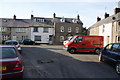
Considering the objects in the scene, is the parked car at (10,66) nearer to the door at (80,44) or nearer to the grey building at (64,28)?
the door at (80,44)

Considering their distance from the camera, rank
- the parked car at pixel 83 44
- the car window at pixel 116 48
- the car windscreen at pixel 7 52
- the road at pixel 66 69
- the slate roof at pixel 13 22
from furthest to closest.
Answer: the slate roof at pixel 13 22 < the parked car at pixel 83 44 < the car window at pixel 116 48 < the road at pixel 66 69 < the car windscreen at pixel 7 52

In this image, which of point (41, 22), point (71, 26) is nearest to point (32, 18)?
point (41, 22)

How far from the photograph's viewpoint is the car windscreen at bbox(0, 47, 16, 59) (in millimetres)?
4613

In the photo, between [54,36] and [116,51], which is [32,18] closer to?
[54,36]

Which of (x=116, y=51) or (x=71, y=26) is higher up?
(x=71, y=26)

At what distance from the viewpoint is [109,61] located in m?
7.51

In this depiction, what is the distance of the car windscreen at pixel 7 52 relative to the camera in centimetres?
461

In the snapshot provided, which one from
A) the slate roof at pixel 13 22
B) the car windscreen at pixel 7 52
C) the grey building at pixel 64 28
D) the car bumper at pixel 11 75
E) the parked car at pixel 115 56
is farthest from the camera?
the slate roof at pixel 13 22

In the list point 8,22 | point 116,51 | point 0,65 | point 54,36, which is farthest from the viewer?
point 8,22

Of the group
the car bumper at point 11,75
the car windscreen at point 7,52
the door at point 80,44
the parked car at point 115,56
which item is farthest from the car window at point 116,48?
the door at point 80,44

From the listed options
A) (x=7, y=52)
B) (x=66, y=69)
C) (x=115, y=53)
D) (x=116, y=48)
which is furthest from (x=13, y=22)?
(x=115, y=53)

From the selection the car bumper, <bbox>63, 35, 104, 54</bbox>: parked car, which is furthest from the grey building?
the car bumper

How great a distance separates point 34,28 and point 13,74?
29867 mm

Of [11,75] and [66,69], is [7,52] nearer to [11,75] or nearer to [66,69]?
[11,75]
